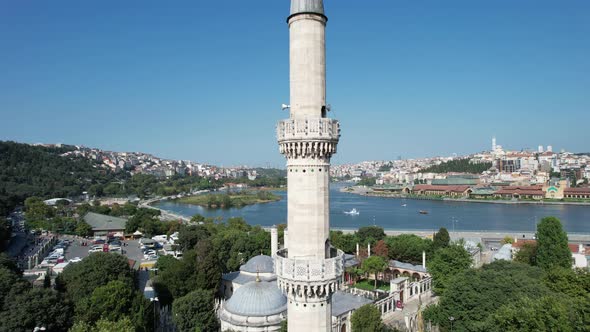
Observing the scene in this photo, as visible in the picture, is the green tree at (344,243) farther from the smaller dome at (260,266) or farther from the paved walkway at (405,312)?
the smaller dome at (260,266)

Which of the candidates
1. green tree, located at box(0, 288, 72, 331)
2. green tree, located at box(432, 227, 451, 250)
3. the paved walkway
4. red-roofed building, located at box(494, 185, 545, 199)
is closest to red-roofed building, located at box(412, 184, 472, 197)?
red-roofed building, located at box(494, 185, 545, 199)

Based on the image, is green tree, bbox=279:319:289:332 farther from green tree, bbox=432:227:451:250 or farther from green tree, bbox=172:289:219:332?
green tree, bbox=432:227:451:250

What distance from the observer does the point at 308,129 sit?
6.59 m

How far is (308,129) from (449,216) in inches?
2308

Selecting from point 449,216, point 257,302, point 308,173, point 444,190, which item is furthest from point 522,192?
point 308,173

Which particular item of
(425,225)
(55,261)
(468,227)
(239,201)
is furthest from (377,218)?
(55,261)

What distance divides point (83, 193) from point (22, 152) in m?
15.5

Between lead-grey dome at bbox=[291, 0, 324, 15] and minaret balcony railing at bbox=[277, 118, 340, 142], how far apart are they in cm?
184

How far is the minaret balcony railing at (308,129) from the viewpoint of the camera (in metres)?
6.59

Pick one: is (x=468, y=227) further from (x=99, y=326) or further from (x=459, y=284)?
(x=99, y=326)

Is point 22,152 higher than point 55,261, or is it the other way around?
point 22,152

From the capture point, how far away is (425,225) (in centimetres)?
5134

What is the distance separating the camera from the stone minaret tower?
6.62 meters

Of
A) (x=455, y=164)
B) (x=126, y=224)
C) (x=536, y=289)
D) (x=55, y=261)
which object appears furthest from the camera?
(x=455, y=164)
